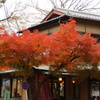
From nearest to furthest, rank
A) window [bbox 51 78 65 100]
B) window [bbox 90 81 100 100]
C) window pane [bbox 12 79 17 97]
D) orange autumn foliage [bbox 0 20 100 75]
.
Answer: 1. orange autumn foliage [bbox 0 20 100 75]
2. window [bbox 90 81 100 100]
3. window pane [bbox 12 79 17 97]
4. window [bbox 51 78 65 100]

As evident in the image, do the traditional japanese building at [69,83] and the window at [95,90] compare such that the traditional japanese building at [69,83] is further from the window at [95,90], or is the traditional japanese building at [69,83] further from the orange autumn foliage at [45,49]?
the orange autumn foliage at [45,49]

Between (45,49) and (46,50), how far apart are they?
211 millimetres

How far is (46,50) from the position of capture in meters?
13.1

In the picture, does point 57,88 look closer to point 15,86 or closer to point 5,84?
point 15,86

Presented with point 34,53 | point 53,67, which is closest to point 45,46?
point 34,53

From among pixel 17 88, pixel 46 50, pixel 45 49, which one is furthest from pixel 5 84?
pixel 45 49

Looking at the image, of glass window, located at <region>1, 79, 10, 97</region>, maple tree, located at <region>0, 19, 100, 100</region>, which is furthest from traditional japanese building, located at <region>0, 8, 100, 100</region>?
maple tree, located at <region>0, 19, 100, 100</region>

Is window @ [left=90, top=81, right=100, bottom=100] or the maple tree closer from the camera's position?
the maple tree

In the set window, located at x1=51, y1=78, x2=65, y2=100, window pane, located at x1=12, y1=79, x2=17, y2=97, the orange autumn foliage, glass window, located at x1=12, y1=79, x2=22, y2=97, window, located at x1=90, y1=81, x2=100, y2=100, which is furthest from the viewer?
window, located at x1=51, y1=78, x2=65, y2=100

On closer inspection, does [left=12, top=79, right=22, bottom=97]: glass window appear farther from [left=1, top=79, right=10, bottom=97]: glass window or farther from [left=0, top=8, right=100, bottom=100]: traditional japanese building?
[left=1, top=79, right=10, bottom=97]: glass window

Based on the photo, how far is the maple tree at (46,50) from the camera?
1270 cm

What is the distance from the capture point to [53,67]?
1372 cm

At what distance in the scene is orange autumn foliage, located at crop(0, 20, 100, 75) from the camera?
12.7 metres

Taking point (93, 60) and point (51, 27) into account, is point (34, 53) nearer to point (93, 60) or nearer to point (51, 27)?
point (93, 60)
